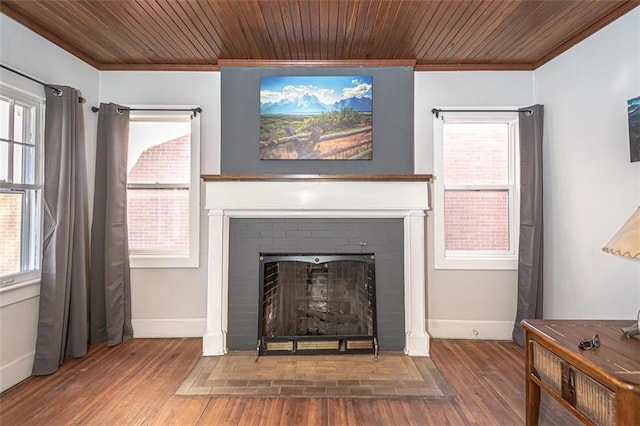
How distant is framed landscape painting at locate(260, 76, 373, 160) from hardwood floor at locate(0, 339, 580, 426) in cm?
193

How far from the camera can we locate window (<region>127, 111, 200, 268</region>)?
3.38 m

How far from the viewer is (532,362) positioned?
1951 mm

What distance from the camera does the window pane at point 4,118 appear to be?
2.52 meters

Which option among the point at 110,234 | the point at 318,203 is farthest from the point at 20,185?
the point at 318,203

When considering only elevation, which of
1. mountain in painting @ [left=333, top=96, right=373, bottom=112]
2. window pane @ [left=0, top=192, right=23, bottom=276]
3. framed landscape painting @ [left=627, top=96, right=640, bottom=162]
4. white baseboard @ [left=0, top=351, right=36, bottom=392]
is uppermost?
mountain in painting @ [left=333, top=96, right=373, bottom=112]

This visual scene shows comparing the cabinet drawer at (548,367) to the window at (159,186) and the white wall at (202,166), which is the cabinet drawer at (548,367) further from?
the window at (159,186)

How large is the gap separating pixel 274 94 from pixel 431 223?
73.7 inches

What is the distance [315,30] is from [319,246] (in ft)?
5.66

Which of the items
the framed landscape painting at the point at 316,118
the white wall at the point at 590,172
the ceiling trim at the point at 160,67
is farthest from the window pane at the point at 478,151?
the ceiling trim at the point at 160,67

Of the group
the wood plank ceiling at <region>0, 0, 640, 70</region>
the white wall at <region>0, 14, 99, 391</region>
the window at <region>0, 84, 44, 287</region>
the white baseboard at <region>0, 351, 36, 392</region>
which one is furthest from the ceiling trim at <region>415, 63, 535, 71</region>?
the white baseboard at <region>0, 351, 36, 392</region>

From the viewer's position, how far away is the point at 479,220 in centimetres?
341

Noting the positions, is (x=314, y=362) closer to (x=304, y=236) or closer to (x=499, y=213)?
(x=304, y=236)

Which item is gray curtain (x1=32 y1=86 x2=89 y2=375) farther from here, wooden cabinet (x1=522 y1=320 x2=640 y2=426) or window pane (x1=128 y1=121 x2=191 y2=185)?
wooden cabinet (x1=522 y1=320 x2=640 y2=426)

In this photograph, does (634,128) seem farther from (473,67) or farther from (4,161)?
(4,161)
